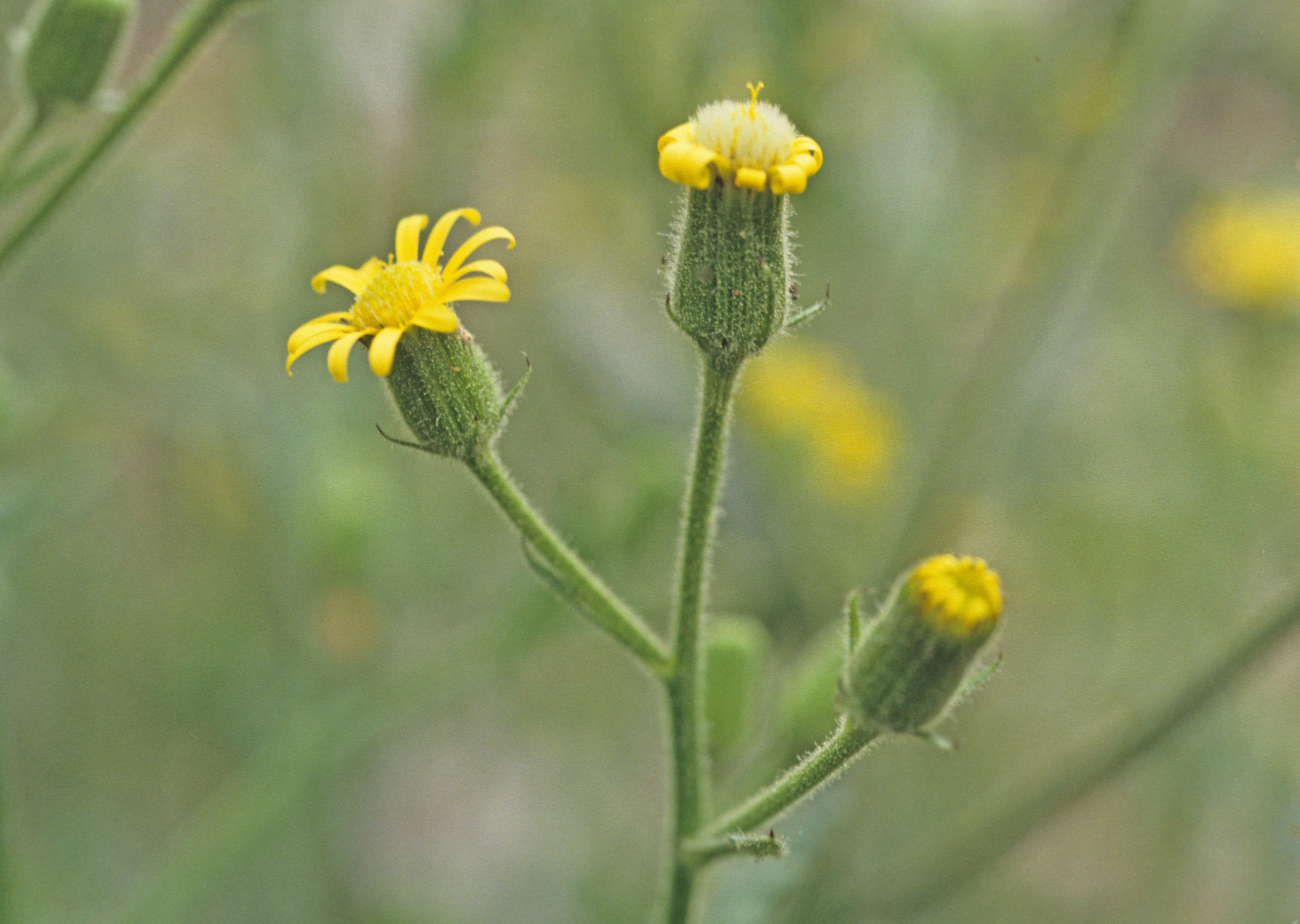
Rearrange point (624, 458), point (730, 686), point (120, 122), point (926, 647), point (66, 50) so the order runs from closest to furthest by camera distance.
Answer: point (926, 647) < point (120, 122) < point (66, 50) < point (730, 686) < point (624, 458)

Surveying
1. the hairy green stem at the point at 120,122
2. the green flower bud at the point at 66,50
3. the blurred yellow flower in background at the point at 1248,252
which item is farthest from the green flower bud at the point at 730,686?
the blurred yellow flower in background at the point at 1248,252

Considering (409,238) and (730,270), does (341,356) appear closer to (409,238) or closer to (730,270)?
(409,238)

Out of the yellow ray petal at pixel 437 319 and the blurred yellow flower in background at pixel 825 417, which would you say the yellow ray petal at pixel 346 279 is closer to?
the yellow ray petal at pixel 437 319

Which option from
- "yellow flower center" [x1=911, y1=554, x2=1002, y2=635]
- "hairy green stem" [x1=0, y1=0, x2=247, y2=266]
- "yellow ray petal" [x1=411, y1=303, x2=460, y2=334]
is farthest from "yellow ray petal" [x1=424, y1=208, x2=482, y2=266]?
"yellow flower center" [x1=911, y1=554, x2=1002, y2=635]

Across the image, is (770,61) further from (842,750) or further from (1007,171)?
(842,750)

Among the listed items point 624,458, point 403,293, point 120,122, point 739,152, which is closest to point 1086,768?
point 624,458

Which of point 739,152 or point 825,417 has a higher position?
point 825,417

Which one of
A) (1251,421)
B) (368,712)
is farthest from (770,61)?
(368,712)
